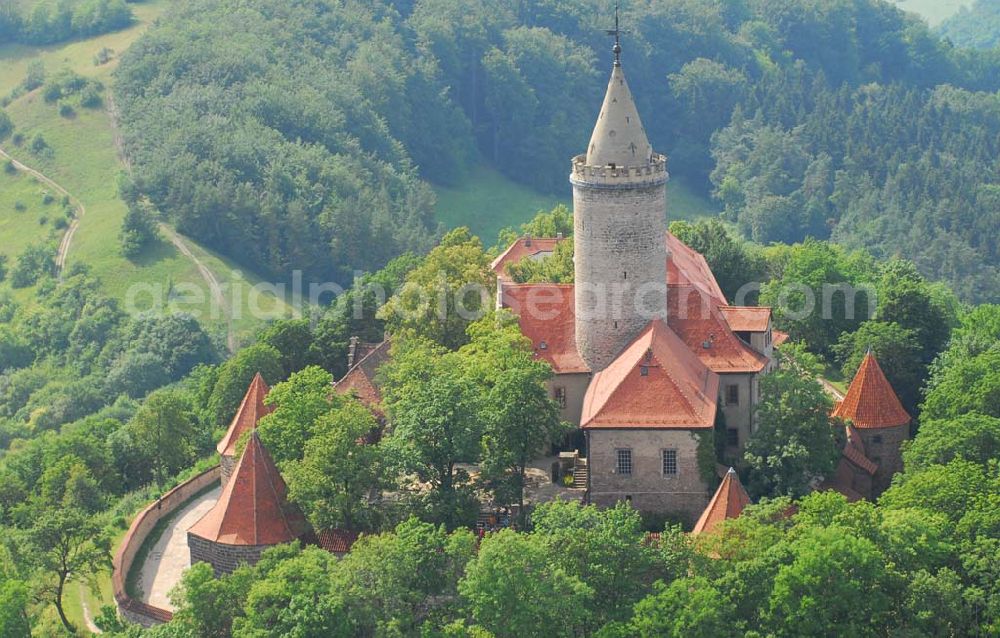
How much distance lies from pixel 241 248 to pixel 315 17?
4757 centimetres

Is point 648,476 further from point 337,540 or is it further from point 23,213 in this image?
point 23,213

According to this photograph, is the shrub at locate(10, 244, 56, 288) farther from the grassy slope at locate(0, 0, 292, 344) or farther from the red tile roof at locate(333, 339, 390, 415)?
the red tile roof at locate(333, 339, 390, 415)

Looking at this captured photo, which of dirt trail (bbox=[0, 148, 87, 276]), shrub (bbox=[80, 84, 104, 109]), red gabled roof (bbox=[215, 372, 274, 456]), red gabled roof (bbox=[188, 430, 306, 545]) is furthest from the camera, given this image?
shrub (bbox=[80, 84, 104, 109])

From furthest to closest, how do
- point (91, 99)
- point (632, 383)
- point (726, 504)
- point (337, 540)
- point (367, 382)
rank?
point (91, 99), point (367, 382), point (632, 383), point (337, 540), point (726, 504)

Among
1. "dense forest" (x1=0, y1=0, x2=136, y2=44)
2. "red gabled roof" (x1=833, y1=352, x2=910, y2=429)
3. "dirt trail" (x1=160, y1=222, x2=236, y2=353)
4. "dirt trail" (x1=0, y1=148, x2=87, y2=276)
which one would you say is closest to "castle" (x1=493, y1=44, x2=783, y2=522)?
"red gabled roof" (x1=833, y1=352, x2=910, y2=429)

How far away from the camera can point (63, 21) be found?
7451 inches

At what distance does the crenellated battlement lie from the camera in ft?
230

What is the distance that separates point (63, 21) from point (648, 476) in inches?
5456

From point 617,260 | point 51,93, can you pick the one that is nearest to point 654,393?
point 617,260

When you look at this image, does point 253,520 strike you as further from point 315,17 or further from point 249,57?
point 315,17

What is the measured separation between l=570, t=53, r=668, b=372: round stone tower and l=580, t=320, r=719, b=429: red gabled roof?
68.7 inches

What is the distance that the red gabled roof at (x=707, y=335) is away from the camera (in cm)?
7262

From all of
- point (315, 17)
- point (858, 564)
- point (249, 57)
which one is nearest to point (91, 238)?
point (249, 57)

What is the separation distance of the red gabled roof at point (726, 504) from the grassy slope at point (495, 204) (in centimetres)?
10050
